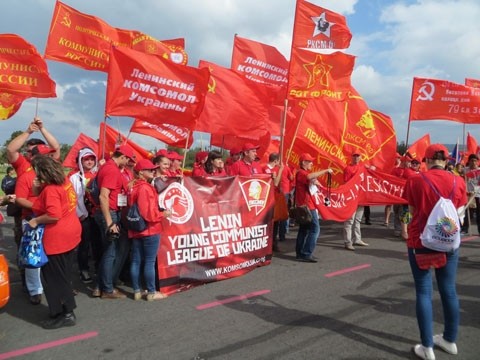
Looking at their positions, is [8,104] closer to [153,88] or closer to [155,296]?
[153,88]

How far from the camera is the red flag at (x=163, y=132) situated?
8414 millimetres

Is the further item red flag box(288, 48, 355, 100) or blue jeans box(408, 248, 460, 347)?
red flag box(288, 48, 355, 100)

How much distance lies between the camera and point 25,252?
3.99 meters

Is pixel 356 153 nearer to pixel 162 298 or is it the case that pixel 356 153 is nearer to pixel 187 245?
pixel 187 245

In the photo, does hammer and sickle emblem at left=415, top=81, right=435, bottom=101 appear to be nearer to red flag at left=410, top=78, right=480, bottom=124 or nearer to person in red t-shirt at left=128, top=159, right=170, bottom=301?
red flag at left=410, top=78, right=480, bottom=124

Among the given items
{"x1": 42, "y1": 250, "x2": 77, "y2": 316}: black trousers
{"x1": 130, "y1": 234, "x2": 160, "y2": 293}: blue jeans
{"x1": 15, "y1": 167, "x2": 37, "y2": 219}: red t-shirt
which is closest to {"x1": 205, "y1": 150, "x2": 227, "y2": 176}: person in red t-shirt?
{"x1": 130, "y1": 234, "x2": 160, "y2": 293}: blue jeans

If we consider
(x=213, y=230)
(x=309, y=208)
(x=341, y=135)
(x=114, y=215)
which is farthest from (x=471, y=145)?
(x=114, y=215)

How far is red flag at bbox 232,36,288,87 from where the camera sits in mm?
10203

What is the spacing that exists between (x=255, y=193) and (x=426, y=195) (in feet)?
11.0

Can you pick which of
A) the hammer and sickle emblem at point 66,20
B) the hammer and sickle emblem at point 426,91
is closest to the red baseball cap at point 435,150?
the hammer and sickle emblem at point 426,91

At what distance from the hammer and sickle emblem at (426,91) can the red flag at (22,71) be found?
28.2 ft

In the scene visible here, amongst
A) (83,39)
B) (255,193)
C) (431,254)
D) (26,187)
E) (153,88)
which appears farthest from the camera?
(83,39)

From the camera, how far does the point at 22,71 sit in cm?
664

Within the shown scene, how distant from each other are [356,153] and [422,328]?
5.22m
